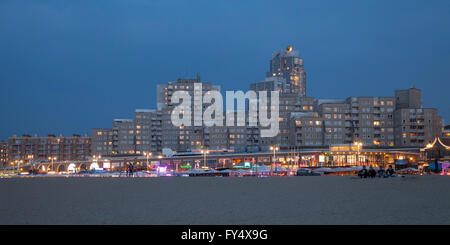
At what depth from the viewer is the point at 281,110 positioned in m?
186

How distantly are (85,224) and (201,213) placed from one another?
514cm

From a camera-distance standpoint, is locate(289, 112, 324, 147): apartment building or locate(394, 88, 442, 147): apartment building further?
locate(289, 112, 324, 147): apartment building

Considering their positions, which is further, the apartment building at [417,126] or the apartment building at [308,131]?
the apartment building at [308,131]

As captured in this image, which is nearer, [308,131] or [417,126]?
[417,126]

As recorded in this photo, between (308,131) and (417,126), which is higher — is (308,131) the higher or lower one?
the lower one

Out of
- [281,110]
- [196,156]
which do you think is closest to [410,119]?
[281,110]

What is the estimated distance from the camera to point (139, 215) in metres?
19.3
